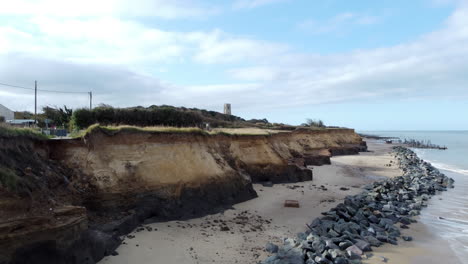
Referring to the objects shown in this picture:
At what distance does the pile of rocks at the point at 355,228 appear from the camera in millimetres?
9930

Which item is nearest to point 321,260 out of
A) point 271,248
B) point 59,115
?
point 271,248

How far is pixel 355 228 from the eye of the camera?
13.0 meters

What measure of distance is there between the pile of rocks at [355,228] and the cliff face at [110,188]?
Result: 507 cm

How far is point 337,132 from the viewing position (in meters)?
64.7

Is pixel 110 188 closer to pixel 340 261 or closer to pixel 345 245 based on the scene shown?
pixel 340 261

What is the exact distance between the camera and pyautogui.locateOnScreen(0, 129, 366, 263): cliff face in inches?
302

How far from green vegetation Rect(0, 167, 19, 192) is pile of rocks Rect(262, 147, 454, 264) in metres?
7.20

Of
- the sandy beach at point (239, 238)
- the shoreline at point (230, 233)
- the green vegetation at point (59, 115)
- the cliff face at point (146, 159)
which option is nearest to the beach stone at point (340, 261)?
the sandy beach at point (239, 238)

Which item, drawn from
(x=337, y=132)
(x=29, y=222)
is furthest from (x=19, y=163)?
(x=337, y=132)

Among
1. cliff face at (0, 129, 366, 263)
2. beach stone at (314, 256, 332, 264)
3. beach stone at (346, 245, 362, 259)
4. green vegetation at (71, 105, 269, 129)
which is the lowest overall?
beach stone at (346, 245, 362, 259)

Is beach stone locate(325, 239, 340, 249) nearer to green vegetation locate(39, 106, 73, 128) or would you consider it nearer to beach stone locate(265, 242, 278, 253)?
beach stone locate(265, 242, 278, 253)

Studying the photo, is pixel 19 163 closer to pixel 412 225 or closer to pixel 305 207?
pixel 305 207

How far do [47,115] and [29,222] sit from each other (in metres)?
35.0

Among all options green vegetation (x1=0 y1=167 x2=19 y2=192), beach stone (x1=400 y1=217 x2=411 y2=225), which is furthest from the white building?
beach stone (x1=400 y1=217 x2=411 y2=225)
